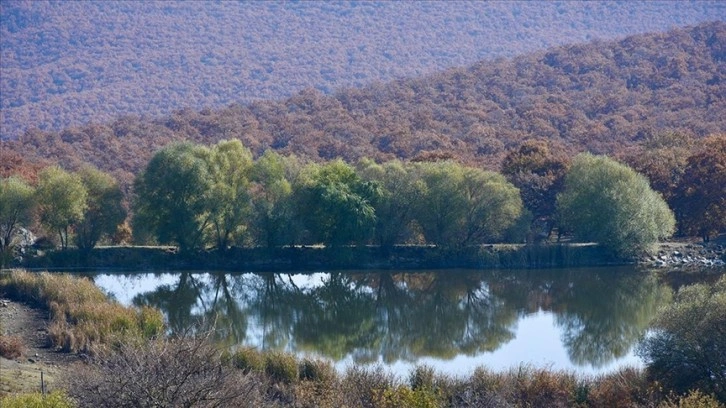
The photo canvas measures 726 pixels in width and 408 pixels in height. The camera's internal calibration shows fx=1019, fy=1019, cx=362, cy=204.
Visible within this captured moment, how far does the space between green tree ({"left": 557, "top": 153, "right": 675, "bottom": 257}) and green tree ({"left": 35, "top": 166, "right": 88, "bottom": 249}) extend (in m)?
20.7

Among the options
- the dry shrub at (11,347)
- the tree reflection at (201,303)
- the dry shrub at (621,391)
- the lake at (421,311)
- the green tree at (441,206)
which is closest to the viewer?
the dry shrub at (621,391)

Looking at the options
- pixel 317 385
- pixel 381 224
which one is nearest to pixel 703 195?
pixel 381 224

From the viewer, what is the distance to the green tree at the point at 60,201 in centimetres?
4253

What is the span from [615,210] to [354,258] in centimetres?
1124

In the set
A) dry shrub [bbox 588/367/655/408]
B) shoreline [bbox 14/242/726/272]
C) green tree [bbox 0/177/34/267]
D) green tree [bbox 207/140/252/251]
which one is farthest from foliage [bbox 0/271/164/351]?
green tree [bbox 207/140/252/251]

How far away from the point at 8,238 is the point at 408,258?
55.2 feet

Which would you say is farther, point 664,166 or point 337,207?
point 664,166

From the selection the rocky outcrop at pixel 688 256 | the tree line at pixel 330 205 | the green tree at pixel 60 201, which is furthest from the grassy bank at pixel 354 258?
the rocky outcrop at pixel 688 256

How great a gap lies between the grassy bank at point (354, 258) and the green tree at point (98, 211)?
972mm

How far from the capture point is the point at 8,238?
139 ft

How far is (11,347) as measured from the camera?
2369 centimetres

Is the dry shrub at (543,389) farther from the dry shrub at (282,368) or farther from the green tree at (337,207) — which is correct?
the green tree at (337,207)

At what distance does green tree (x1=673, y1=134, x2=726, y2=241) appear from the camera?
45938 mm

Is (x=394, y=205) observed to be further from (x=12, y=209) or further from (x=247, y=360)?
(x=247, y=360)
